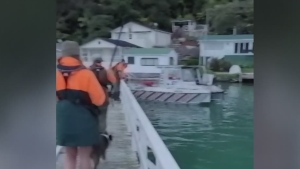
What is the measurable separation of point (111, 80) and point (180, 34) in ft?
1.32

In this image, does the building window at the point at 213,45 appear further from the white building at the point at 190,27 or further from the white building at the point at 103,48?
the white building at the point at 103,48

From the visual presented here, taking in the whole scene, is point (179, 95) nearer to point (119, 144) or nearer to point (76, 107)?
point (119, 144)

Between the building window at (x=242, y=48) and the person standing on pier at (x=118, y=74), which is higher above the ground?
the building window at (x=242, y=48)

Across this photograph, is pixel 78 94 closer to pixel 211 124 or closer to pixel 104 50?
pixel 104 50

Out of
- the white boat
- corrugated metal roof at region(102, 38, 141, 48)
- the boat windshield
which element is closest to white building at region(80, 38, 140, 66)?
corrugated metal roof at region(102, 38, 141, 48)

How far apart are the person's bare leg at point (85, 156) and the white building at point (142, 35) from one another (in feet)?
1.86

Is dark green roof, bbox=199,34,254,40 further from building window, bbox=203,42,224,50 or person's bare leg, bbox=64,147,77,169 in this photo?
person's bare leg, bbox=64,147,77,169

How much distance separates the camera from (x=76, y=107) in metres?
2.65

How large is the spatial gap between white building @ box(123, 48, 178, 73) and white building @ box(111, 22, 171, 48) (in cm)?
3

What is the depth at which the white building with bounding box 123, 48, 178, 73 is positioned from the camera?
8.61ft

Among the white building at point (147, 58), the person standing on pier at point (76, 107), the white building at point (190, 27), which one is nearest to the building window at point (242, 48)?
the white building at point (190, 27)

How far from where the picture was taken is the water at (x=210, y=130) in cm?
263
